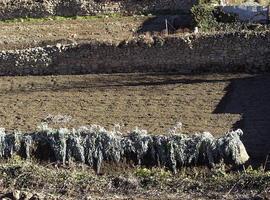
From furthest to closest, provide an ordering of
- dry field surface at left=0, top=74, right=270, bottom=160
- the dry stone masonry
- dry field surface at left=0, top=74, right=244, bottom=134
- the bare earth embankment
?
dry field surface at left=0, top=74, right=244, bottom=134
dry field surface at left=0, top=74, right=270, bottom=160
the dry stone masonry
the bare earth embankment

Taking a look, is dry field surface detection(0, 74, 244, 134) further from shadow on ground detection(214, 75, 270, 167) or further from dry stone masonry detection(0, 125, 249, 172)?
dry stone masonry detection(0, 125, 249, 172)

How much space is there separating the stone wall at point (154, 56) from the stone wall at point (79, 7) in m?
7.29

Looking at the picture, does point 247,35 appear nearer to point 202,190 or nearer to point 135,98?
point 135,98

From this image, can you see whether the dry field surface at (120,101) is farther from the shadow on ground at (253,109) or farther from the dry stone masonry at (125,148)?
the dry stone masonry at (125,148)

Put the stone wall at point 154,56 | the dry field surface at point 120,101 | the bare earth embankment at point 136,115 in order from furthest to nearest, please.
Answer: the stone wall at point 154,56 < the dry field surface at point 120,101 < the bare earth embankment at point 136,115

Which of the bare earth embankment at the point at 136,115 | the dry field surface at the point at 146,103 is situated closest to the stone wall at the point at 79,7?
the bare earth embankment at the point at 136,115

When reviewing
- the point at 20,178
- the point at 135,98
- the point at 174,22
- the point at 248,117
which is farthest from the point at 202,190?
the point at 174,22

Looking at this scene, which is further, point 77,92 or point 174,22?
point 174,22

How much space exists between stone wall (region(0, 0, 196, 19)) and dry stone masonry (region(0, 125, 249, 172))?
15707 mm

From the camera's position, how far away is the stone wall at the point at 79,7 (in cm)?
3216

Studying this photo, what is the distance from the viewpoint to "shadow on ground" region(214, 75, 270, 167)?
1783 centimetres

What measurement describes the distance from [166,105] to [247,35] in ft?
15.2

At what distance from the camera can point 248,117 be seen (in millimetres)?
20016

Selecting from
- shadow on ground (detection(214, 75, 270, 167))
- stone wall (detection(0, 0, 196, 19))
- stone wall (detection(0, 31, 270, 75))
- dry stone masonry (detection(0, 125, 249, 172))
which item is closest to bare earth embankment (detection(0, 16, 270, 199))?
shadow on ground (detection(214, 75, 270, 167))
